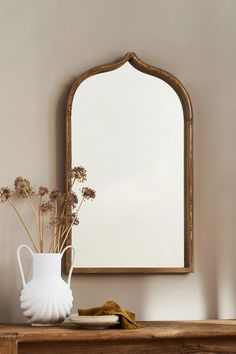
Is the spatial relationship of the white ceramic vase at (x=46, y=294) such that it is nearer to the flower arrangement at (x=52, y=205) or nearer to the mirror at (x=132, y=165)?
the flower arrangement at (x=52, y=205)

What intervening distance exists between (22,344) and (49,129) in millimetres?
970

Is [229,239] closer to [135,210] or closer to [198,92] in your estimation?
[135,210]

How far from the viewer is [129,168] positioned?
3.18 metres

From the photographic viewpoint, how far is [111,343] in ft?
8.73

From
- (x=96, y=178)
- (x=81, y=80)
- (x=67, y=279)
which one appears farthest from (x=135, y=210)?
(x=81, y=80)

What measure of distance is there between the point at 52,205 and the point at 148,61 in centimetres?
77

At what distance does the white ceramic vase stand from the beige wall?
0.73ft

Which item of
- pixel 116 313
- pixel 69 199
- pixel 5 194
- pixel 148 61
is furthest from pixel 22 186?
pixel 148 61

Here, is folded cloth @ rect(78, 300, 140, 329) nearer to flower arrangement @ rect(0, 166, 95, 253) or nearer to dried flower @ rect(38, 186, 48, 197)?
flower arrangement @ rect(0, 166, 95, 253)

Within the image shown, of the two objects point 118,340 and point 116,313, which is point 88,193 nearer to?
point 116,313

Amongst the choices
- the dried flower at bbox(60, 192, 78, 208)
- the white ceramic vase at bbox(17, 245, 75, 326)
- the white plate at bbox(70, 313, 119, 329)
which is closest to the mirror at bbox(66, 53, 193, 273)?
the dried flower at bbox(60, 192, 78, 208)

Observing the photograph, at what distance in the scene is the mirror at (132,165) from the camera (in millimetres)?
3125

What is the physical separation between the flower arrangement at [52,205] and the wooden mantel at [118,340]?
405 mm

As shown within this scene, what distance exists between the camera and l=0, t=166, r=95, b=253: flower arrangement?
9.83ft
